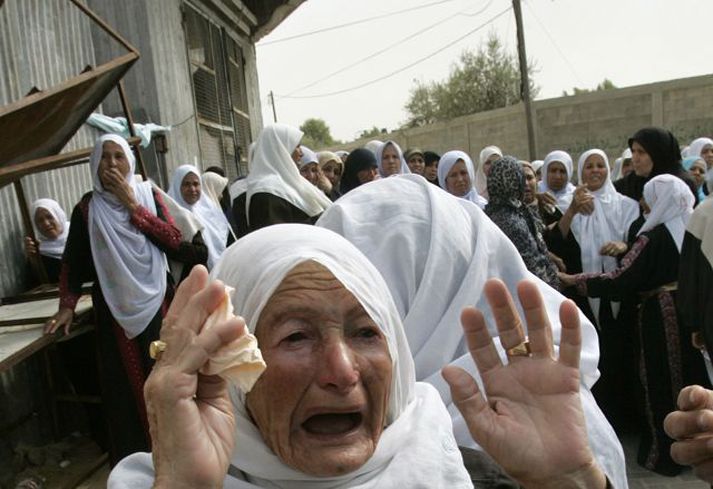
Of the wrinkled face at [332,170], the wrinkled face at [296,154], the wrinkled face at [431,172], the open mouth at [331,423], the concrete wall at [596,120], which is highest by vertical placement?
the concrete wall at [596,120]

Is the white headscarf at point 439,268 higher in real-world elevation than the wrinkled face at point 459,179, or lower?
lower

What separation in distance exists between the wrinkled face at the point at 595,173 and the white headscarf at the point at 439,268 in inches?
137

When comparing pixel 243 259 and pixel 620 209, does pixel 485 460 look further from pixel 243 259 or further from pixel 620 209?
pixel 620 209

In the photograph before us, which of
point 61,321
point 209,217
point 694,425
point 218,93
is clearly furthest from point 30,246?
point 218,93

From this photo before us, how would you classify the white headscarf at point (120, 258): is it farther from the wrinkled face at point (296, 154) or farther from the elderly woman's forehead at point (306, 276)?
the elderly woman's forehead at point (306, 276)

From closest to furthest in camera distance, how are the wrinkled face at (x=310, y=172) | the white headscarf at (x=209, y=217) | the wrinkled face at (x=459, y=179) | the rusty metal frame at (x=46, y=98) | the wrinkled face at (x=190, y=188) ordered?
the rusty metal frame at (x=46, y=98), the white headscarf at (x=209, y=217), the wrinkled face at (x=459, y=179), the wrinkled face at (x=190, y=188), the wrinkled face at (x=310, y=172)

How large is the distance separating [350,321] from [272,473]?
0.35 m

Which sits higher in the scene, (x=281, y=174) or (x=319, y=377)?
(x=281, y=174)

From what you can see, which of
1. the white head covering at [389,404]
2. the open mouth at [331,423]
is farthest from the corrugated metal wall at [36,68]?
the open mouth at [331,423]

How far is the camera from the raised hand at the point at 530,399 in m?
1.18

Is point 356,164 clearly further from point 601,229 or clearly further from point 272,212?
point 601,229

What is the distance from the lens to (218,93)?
959 cm

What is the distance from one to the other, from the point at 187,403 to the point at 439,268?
1046mm

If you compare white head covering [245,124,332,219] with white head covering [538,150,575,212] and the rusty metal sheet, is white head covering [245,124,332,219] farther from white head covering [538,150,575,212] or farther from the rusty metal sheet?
white head covering [538,150,575,212]
